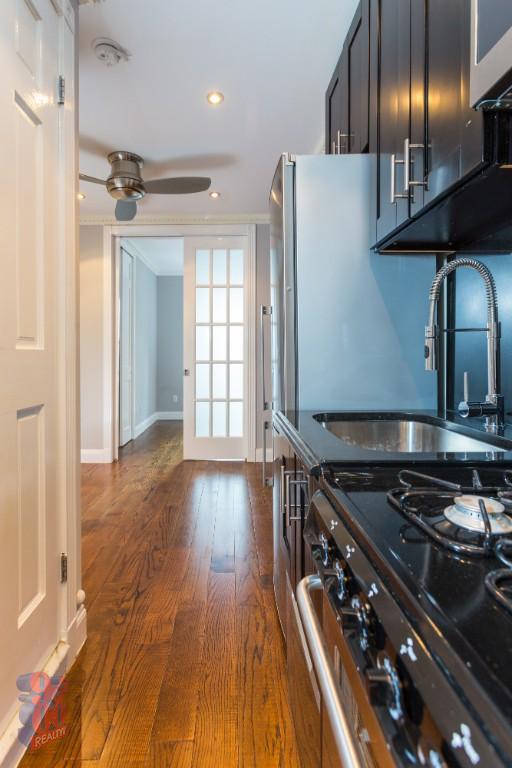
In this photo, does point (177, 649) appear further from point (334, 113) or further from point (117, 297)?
point (117, 297)

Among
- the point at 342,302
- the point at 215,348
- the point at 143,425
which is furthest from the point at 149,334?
the point at 342,302

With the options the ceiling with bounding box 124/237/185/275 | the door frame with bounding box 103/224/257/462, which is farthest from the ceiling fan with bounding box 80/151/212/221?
the ceiling with bounding box 124/237/185/275

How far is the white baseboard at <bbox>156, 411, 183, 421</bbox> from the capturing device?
24.7ft

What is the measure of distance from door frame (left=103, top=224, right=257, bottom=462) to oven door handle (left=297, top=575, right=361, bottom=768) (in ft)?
12.9

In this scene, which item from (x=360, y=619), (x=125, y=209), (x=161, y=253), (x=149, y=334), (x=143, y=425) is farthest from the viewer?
(x=149, y=334)

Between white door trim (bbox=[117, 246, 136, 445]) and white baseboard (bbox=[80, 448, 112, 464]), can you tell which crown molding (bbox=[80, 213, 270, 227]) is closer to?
white door trim (bbox=[117, 246, 136, 445])

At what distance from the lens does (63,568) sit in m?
1.48

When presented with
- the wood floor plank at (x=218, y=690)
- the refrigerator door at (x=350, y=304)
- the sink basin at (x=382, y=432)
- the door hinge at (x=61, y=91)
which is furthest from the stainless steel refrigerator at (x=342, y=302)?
the wood floor plank at (x=218, y=690)

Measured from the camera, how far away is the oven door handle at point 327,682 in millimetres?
490

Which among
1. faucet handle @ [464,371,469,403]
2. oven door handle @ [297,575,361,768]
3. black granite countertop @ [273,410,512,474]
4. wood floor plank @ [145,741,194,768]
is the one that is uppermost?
faucet handle @ [464,371,469,403]

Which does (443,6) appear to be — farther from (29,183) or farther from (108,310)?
(108,310)

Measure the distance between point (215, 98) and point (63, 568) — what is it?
2.48m

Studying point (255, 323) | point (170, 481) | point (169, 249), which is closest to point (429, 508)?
point (170, 481)

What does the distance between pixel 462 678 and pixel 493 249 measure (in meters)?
1.34
